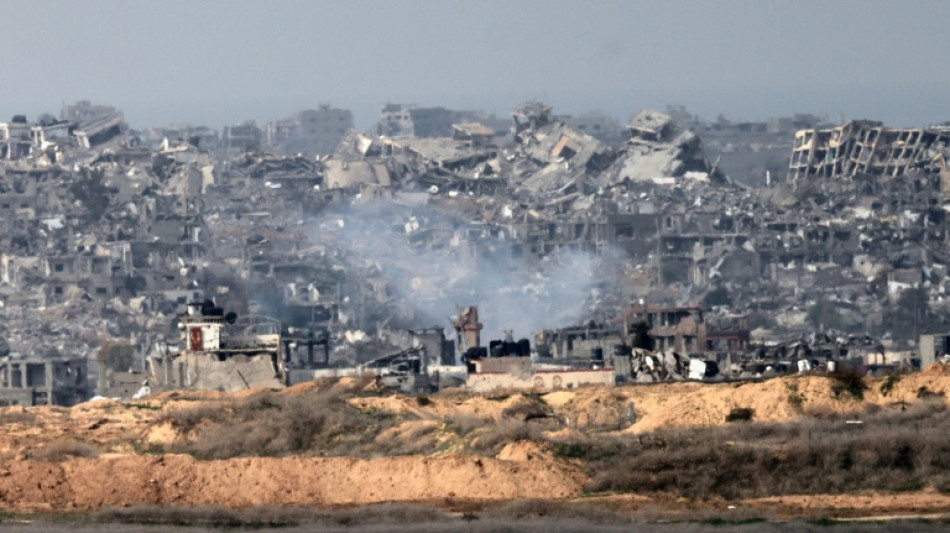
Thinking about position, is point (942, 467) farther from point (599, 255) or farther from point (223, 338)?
point (599, 255)

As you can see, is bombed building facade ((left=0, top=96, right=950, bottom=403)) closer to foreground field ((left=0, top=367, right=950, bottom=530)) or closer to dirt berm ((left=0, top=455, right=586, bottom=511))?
foreground field ((left=0, top=367, right=950, bottom=530))

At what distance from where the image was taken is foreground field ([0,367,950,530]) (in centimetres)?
4591

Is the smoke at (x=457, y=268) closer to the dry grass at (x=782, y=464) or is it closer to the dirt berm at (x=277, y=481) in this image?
the dirt berm at (x=277, y=481)

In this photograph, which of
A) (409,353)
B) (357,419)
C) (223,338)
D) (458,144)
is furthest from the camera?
(458,144)

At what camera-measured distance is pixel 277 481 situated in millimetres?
48875

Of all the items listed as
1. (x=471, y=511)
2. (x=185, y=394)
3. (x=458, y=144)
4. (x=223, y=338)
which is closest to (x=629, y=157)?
(x=458, y=144)

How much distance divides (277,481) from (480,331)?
2379 inches

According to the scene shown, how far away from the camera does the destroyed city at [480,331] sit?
154 ft

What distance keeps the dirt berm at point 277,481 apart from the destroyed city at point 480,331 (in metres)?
0.07

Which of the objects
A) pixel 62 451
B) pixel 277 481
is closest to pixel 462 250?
pixel 62 451

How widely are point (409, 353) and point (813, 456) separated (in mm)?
42414

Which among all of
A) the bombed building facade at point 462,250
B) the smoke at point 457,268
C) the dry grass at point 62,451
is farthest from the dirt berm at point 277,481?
the smoke at point 457,268

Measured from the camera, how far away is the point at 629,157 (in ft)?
555

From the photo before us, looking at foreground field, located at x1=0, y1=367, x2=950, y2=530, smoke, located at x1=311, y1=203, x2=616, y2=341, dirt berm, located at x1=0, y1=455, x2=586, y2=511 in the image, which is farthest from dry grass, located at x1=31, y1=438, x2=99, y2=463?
smoke, located at x1=311, y1=203, x2=616, y2=341
